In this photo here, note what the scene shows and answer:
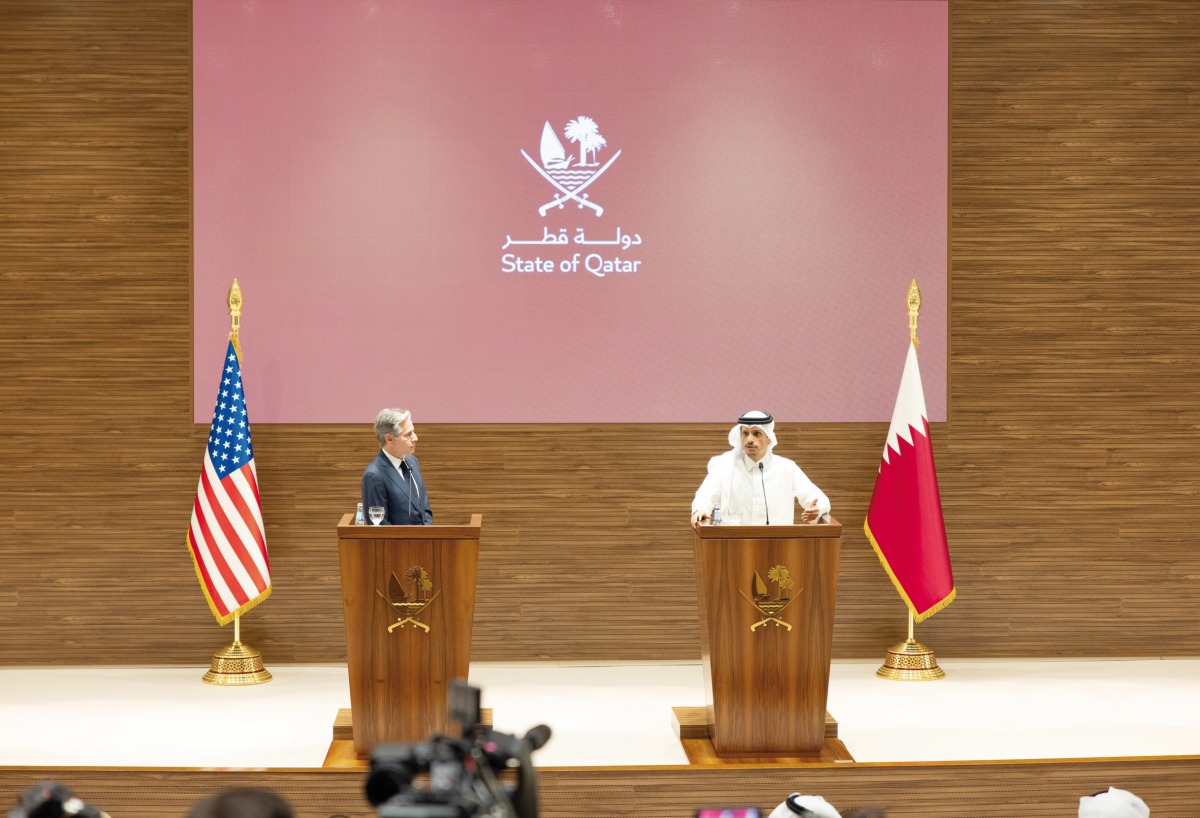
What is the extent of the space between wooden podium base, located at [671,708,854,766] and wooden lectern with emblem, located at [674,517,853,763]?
16mm

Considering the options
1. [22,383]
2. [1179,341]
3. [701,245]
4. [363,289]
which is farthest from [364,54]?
[1179,341]

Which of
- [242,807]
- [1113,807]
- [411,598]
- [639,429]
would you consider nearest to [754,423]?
[639,429]

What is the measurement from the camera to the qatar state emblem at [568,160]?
6.18m

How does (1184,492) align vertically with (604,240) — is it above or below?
below

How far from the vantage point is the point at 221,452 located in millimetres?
5812

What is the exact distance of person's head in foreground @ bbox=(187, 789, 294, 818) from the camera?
1666 mm

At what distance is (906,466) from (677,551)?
1179 mm

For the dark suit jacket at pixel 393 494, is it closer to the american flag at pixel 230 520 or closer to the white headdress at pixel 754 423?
the american flag at pixel 230 520

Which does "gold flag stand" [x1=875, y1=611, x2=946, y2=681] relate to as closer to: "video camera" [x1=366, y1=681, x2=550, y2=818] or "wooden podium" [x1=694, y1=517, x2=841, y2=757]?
"wooden podium" [x1=694, y1=517, x2=841, y2=757]

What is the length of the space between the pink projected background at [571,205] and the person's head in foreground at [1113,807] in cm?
374

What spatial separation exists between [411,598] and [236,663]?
1.68 metres

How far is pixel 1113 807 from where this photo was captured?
253cm

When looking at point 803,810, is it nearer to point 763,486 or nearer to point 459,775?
point 459,775

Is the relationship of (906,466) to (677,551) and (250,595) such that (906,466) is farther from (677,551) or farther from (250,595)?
(250,595)
